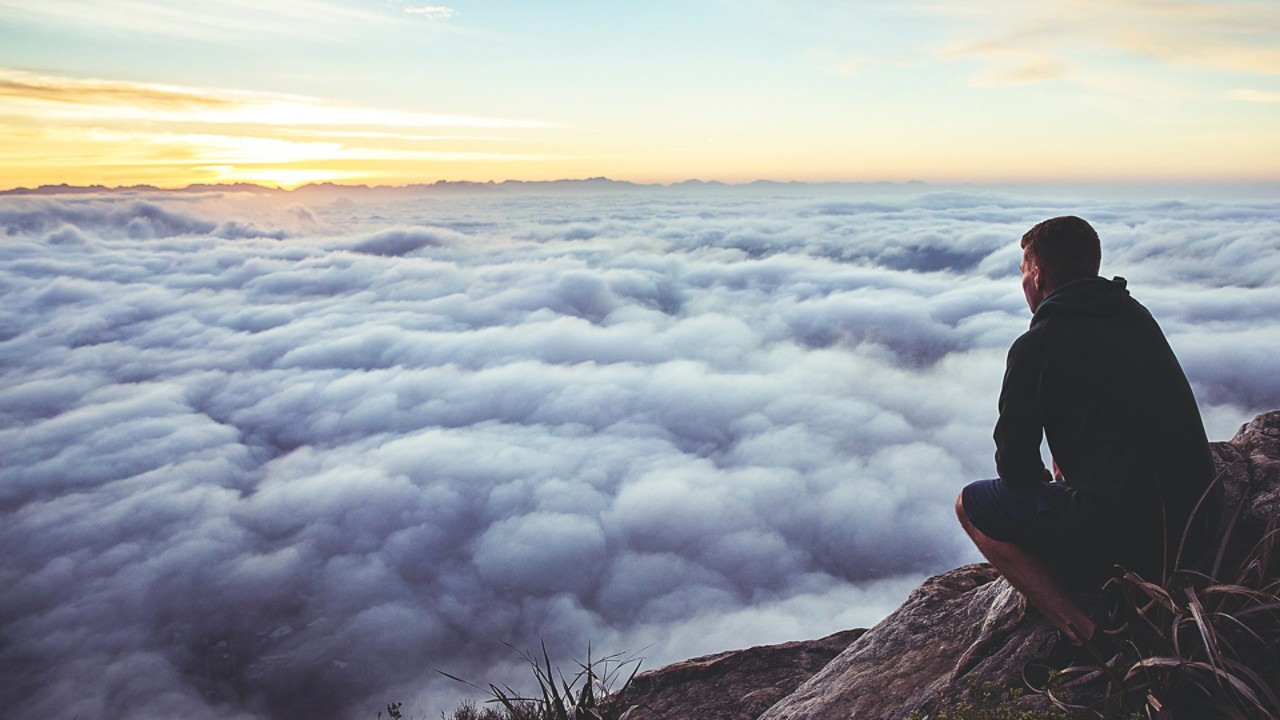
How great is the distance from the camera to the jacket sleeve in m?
3.03

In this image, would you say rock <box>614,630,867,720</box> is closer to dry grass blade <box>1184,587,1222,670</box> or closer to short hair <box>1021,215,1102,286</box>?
dry grass blade <box>1184,587,1222,670</box>

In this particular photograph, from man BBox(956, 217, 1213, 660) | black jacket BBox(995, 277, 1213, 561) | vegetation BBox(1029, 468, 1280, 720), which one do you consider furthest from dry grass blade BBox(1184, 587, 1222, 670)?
black jacket BBox(995, 277, 1213, 561)

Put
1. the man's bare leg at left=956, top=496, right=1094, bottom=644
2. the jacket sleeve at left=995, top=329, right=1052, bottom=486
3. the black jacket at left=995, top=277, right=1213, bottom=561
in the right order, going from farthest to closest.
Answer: the man's bare leg at left=956, top=496, right=1094, bottom=644 < the jacket sleeve at left=995, top=329, right=1052, bottom=486 < the black jacket at left=995, top=277, right=1213, bottom=561

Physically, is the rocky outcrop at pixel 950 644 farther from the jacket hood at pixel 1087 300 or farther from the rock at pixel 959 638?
the jacket hood at pixel 1087 300

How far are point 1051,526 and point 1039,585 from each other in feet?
1.21

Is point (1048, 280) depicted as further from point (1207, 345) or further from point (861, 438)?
point (1207, 345)

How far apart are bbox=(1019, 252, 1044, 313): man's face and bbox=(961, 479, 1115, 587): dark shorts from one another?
3.04 feet

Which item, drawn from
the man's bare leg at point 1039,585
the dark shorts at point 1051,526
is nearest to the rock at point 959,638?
the man's bare leg at point 1039,585

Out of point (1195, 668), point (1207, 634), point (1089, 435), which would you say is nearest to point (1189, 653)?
point (1195, 668)

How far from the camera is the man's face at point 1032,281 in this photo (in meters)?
3.29

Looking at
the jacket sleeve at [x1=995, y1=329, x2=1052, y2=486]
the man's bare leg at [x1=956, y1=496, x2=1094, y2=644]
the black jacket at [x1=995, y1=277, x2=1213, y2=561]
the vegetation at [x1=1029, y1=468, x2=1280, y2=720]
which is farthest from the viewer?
the man's bare leg at [x1=956, y1=496, x2=1094, y2=644]

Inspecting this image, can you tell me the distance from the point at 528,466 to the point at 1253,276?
128m

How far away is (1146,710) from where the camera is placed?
2715 mm

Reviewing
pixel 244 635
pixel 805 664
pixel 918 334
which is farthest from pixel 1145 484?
pixel 918 334
